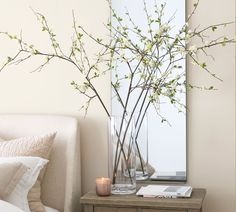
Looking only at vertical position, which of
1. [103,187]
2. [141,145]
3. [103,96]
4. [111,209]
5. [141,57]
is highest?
[141,57]

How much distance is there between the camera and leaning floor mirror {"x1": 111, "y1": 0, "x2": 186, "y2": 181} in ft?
9.52

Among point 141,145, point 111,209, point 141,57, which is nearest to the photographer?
point 111,209

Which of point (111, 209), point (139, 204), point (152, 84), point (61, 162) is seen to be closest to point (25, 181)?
point (61, 162)

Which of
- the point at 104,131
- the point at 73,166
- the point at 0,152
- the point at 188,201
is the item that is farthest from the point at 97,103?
the point at 188,201

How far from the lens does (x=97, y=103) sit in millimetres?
3121

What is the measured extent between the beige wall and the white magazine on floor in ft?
0.64

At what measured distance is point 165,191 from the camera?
275cm

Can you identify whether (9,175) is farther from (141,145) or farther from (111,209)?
(141,145)

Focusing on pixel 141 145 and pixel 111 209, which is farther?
pixel 141 145

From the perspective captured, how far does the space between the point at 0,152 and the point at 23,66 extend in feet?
2.07

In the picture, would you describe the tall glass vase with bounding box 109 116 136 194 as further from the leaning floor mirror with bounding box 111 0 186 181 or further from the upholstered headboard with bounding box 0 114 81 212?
the upholstered headboard with bounding box 0 114 81 212

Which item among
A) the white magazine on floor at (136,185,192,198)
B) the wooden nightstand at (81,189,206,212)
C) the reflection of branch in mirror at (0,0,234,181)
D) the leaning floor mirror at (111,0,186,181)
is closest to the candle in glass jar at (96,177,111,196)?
the wooden nightstand at (81,189,206,212)

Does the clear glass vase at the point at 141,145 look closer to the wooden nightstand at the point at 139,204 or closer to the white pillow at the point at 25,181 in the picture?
the wooden nightstand at the point at 139,204

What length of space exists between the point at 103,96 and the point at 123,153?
17.1 inches
